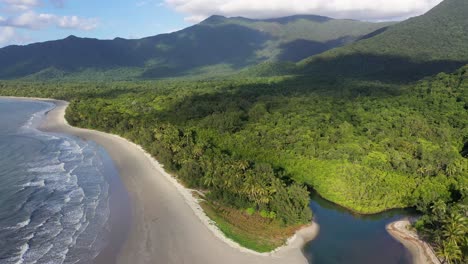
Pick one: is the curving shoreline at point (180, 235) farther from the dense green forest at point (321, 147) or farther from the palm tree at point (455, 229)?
the palm tree at point (455, 229)

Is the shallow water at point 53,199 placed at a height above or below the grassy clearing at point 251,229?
above

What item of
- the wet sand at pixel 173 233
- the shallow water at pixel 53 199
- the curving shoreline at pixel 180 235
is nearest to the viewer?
the wet sand at pixel 173 233

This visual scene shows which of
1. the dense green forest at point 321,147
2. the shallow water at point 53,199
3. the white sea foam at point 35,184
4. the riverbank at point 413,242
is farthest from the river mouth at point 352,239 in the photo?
the white sea foam at point 35,184

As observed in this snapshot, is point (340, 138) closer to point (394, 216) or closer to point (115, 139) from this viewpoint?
point (394, 216)

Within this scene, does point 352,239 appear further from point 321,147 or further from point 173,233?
point 173,233

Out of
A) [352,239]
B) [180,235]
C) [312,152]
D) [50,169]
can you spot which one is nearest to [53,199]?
[50,169]

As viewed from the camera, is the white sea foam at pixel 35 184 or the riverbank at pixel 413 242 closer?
the riverbank at pixel 413 242

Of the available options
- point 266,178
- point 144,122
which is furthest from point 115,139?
point 266,178
